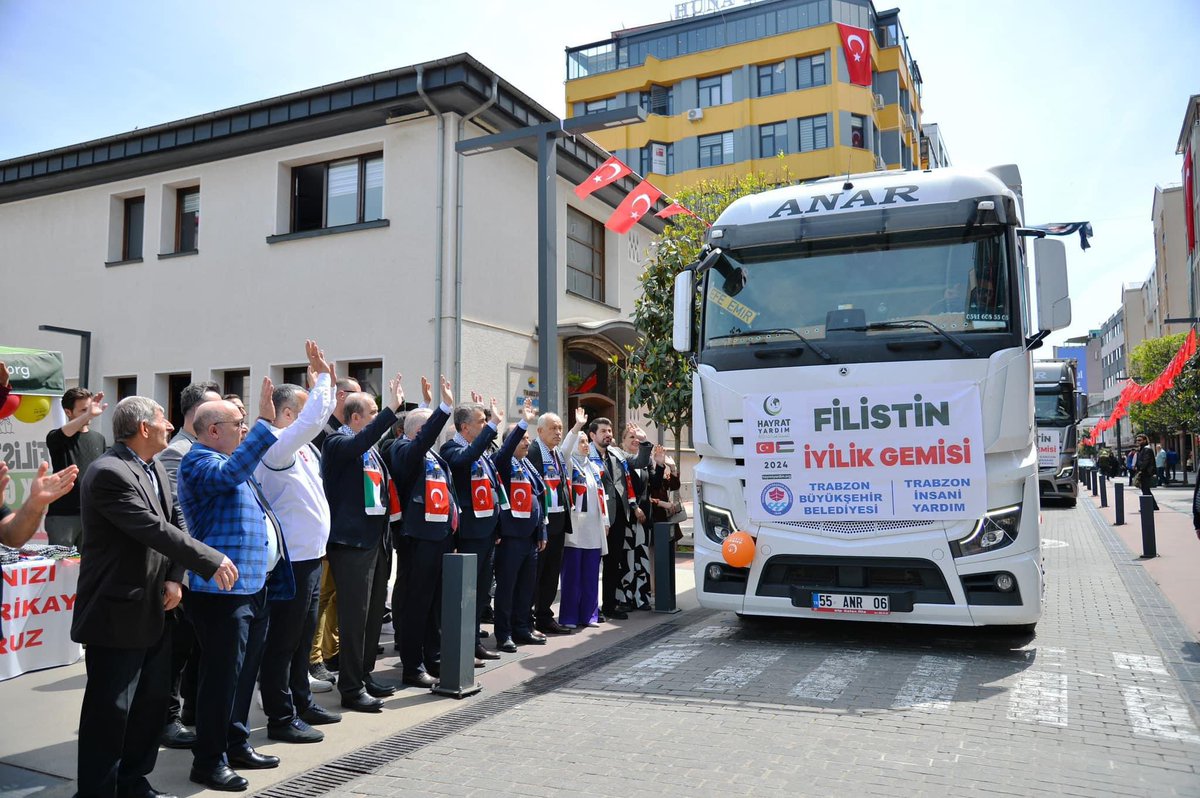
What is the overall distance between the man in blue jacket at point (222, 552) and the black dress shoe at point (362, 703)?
3.85 feet

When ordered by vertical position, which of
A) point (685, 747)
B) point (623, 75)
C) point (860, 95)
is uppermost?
point (623, 75)

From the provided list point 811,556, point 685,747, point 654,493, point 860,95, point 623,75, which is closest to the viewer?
→ point 685,747

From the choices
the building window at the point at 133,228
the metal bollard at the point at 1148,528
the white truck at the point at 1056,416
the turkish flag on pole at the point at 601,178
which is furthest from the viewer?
the white truck at the point at 1056,416

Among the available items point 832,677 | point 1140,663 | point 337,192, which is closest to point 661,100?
point 337,192

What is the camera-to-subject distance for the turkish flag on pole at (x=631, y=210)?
11.5 meters

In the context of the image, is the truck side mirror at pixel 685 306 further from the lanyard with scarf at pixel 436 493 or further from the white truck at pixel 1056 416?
the white truck at pixel 1056 416

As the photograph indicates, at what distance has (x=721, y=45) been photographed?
41000 mm

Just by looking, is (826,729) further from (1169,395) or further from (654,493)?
(1169,395)

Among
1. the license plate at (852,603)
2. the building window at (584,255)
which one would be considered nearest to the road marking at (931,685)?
the license plate at (852,603)

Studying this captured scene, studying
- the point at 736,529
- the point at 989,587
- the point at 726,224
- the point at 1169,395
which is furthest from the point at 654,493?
the point at 1169,395

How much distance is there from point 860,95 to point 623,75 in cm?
1203

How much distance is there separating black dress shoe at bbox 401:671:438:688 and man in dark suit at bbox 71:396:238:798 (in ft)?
7.17

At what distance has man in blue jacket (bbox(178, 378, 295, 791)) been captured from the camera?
416 centimetres

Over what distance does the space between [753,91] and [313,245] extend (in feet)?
98.2
